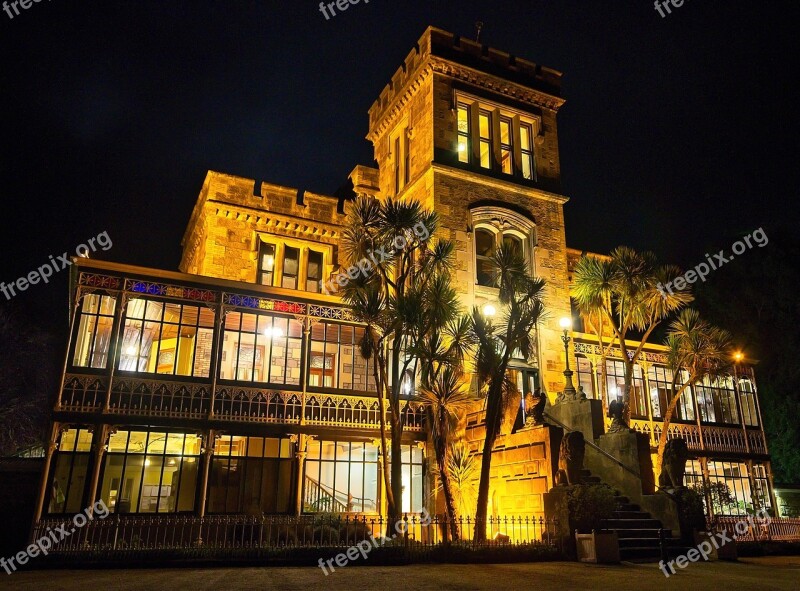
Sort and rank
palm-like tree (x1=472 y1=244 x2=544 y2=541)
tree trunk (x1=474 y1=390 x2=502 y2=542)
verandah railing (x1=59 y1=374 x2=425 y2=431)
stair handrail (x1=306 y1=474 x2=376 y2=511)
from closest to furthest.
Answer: tree trunk (x1=474 y1=390 x2=502 y2=542)
palm-like tree (x1=472 y1=244 x2=544 y2=541)
verandah railing (x1=59 y1=374 x2=425 y2=431)
stair handrail (x1=306 y1=474 x2=376 y2=511)

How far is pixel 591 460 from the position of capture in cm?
1684

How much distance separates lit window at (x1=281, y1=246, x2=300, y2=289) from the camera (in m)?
23.0

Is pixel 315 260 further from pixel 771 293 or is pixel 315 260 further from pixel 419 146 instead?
pixel 771 293

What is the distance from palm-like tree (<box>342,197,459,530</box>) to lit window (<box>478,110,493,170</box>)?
7.81 metres

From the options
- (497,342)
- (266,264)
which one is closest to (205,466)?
(497,342)

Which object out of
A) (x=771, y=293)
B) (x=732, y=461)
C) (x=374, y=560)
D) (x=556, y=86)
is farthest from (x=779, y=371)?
(x=374, y=560)

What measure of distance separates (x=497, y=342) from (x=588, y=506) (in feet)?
15.4

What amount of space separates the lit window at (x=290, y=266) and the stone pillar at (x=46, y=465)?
984 cm


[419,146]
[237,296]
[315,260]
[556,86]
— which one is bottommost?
[237,296]

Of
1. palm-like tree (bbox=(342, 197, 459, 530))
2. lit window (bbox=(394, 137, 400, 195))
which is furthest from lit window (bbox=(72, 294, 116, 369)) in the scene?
lit window (bbox=(394, 137, 400, 195))

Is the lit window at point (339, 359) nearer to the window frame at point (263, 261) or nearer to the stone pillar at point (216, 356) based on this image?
the stone pillar at point (216, 356)

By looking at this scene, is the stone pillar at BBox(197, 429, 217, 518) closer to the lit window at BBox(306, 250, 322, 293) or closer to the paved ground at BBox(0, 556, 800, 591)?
the paved ground at BBox(0, 556, 800, 591)

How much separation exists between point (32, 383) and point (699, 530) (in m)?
36.1

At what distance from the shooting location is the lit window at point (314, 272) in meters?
23.5
